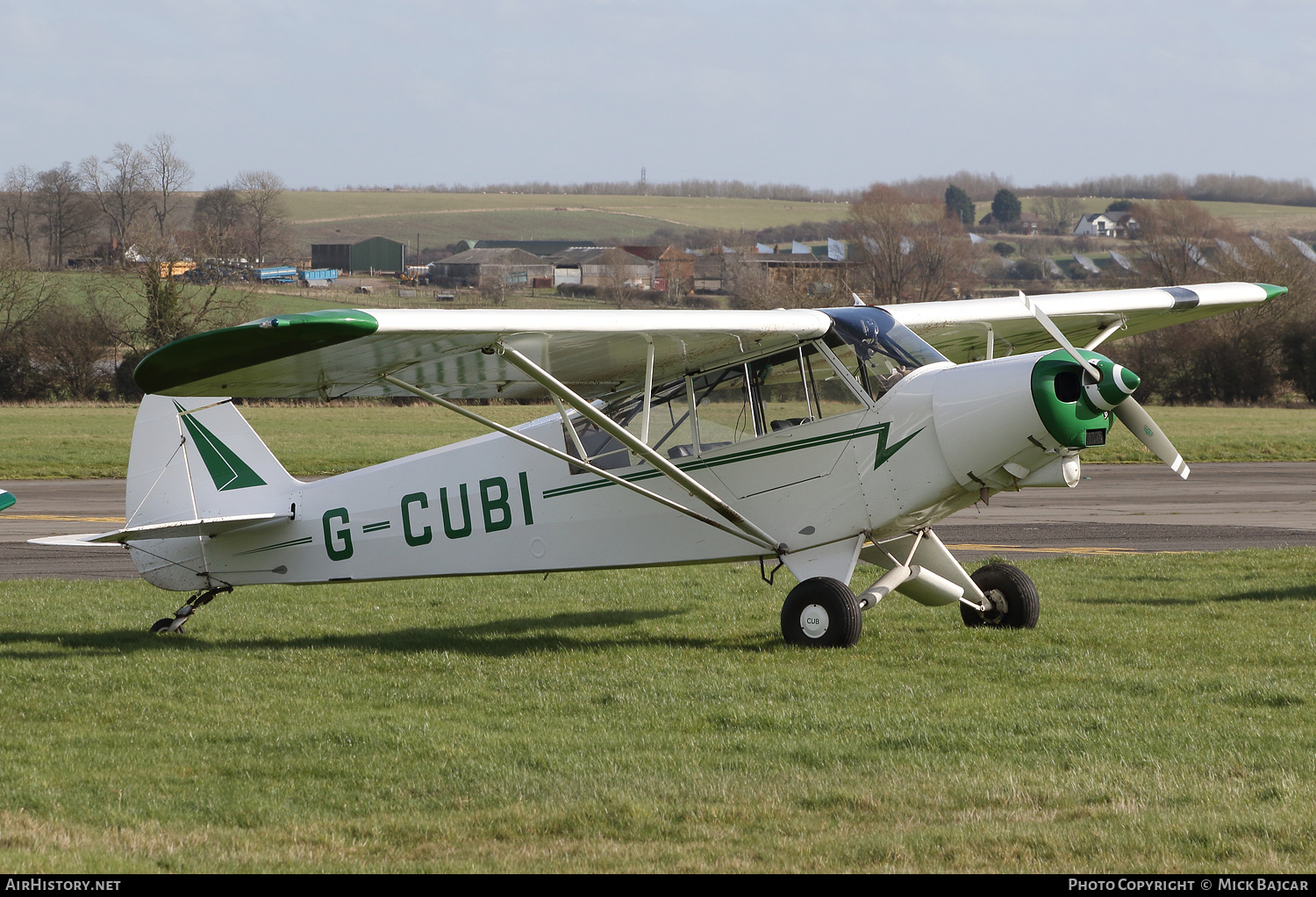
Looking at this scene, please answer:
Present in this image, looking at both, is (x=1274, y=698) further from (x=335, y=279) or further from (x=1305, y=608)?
(x=335, y=279)

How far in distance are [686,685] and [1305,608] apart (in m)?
6.34

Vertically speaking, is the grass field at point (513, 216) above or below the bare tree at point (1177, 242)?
above

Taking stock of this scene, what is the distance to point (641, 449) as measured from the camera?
9.87 metres

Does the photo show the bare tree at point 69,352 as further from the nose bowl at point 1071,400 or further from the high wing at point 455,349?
the nose bowl at point 1071,400

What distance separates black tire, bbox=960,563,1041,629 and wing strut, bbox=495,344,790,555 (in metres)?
1.95

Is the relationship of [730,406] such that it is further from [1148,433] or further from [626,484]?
[1148,433]

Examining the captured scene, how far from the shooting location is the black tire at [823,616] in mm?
9719

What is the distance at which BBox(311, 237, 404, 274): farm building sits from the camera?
133m

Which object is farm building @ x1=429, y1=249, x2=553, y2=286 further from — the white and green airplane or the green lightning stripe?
the green lightning stripe

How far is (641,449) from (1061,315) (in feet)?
15.5

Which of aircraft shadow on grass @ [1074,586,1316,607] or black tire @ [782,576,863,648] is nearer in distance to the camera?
black tire @ [782,576,863,648]

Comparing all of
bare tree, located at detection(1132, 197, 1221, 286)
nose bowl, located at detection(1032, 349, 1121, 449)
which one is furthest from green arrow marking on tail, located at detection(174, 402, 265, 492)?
bare tree, located at detection(1132, 197, 1221, 286)

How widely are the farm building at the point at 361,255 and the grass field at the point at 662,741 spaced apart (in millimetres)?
125389

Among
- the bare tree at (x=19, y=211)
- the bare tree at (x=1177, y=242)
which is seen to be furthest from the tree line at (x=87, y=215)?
the bare tree at (x=1177, y=242)
